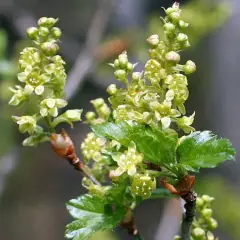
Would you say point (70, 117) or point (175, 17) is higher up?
point (175, 17)

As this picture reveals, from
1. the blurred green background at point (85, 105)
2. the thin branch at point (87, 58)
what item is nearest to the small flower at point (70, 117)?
the thin branch at point (87, 58)

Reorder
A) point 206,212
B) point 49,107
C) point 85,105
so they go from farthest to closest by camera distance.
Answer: point 85,105
point 206,212
point 49,107

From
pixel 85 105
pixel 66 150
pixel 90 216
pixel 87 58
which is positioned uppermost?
pixel 85 105

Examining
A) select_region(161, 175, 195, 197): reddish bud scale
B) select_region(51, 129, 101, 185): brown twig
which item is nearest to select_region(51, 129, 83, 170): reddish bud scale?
select_region(51, 129, 101, 185): brown twig

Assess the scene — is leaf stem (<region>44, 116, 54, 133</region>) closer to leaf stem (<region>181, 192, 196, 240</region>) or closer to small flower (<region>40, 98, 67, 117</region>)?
small flower (<region>40, 98, 67, 117</region>)

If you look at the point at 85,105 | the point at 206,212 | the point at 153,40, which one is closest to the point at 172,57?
the point at 153,40

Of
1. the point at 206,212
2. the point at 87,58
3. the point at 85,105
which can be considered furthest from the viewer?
the point at 85,105

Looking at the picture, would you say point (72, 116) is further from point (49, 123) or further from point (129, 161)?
point (129, 161)

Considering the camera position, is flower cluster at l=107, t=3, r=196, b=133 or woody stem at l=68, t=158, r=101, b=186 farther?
woody stem at l=68, t=158, r=101, b=186
